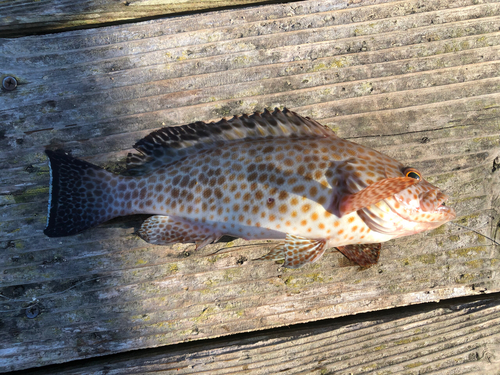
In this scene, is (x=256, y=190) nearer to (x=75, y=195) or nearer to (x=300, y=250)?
(x=300, y=250)

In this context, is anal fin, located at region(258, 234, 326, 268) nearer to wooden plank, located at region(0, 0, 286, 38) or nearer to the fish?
the fish

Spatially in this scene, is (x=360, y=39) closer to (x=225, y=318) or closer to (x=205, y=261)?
(x=205, y=261)

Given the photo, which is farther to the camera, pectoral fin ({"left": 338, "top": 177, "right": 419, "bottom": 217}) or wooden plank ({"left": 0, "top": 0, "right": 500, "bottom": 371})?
wooden plank ({"left": 0, "top": 0, "right": 500, "bottom": 371})

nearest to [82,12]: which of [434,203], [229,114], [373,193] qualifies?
[229,114]

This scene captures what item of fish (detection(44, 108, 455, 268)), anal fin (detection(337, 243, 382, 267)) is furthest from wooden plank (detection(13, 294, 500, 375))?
fish (detection(44, 108, 455, 268))

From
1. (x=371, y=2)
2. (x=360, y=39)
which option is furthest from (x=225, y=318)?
(x=371, y=2)
